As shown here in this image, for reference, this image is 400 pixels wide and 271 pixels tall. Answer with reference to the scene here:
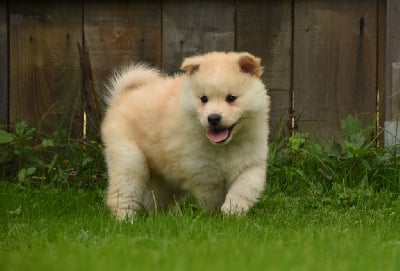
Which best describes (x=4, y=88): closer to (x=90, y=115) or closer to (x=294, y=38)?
(x=90, y=115)

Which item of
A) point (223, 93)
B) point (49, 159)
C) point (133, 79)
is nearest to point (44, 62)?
point (49, 159)

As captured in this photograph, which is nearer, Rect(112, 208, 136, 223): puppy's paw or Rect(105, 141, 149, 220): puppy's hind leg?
Rect(112, 208, 136, 223): puppy's paw

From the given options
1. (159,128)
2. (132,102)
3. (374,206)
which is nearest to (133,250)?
(159,128)

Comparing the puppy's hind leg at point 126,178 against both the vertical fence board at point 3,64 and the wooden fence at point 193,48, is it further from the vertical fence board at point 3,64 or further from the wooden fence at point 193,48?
the vertical fence board at point 3,64

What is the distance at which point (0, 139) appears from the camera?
6270 mm

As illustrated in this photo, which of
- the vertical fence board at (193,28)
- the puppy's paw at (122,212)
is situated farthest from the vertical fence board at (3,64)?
the puppy's paw at (122,212)

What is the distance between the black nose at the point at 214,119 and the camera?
4.78m

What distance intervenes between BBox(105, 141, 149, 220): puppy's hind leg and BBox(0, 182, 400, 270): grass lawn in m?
0.14

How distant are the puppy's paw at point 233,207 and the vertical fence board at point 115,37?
6.93ft

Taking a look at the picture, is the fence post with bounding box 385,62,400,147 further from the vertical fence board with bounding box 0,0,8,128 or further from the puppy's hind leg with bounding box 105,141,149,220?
the vertical fence board with bounding box 0,0,8,128

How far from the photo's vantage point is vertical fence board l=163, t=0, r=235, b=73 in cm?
671

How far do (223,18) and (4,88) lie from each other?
1779 millimetres

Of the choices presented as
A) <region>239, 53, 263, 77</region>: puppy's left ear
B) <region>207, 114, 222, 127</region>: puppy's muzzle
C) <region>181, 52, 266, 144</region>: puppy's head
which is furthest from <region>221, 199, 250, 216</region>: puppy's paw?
<region>239, 53, 263, 77</region>: puppy's left ear

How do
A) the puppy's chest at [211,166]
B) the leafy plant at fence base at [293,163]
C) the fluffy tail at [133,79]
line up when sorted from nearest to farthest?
the puppy's chest at [211,166] < the fluffy tail at [133,79] < the leafy plant at fence base at [293,163]
